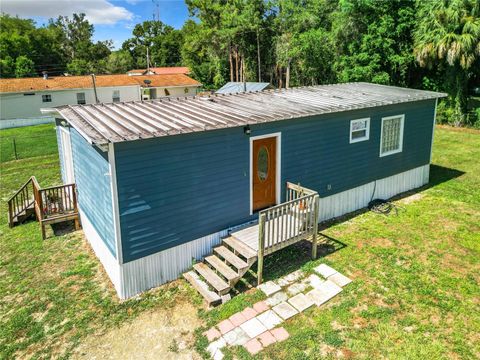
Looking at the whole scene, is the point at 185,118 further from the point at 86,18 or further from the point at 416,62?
the point at 86,18

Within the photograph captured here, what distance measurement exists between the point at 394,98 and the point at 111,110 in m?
7.85

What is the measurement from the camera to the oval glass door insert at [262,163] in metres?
8.03

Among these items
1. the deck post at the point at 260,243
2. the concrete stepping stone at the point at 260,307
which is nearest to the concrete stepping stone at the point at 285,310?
the concrete stepping stone at the point at 260,307

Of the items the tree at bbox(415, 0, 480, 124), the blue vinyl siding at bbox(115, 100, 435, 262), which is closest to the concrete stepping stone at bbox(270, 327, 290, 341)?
the blue vinyl siding at bbox(115, 100, 435, 262)

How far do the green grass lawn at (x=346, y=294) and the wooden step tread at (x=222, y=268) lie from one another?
0.40 m

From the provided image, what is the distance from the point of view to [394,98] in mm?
10500

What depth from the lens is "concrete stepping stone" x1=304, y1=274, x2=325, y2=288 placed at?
6.76 meters

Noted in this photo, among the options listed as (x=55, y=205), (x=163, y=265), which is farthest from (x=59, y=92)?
(x=163, y=265)

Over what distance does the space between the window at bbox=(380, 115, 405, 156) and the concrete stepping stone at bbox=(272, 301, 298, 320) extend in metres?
6.12

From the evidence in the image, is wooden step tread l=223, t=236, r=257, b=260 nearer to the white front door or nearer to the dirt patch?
the dirt patch

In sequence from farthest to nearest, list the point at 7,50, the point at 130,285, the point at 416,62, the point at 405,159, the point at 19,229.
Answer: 1. the point at 7,50
2. the point at 416,62
3. the point at 405,159
4. the point at 19,229
5. the point at 130,285

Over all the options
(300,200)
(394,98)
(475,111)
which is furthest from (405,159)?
(475,111)

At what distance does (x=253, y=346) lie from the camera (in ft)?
17.4

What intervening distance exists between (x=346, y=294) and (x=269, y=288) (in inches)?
54.5
